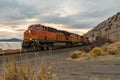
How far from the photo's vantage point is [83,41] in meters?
60.5

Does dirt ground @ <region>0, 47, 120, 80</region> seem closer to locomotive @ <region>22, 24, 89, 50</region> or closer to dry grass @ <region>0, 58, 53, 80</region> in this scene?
dry grass @ <region>0, 58, 53, 80</region>

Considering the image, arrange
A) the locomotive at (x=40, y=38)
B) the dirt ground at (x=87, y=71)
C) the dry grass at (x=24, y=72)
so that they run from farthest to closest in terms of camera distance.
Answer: the locomotive at (x=40, y=38)
the dirt ground at (x=87, y=71)
the dry grass at (x=24, y=72)

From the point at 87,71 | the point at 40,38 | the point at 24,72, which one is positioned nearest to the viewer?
the point at 24,72

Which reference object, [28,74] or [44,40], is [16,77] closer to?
[28,74]

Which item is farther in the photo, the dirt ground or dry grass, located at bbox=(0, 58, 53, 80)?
the dirt ground

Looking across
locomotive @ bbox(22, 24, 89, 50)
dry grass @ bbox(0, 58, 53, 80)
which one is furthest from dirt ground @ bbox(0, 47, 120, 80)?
locomotive @ bbox(22, 24, 89, 50)

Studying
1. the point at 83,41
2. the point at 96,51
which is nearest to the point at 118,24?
the point at 83,41

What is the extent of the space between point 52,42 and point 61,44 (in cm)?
425

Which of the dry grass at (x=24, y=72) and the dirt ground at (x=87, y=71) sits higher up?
the dry grass at (x=24, y=72)

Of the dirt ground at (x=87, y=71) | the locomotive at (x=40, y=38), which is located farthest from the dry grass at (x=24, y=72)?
the locomotive at (x=40, y=38)

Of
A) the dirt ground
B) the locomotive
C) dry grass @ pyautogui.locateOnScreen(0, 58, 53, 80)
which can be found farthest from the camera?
the locomotive

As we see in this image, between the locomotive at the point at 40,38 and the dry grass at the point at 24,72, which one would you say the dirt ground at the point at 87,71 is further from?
the locomotive at the point at 40,38

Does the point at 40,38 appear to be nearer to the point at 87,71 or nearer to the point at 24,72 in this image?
the point at 87,71

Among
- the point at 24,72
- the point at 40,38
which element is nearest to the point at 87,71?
the point at 24,72
